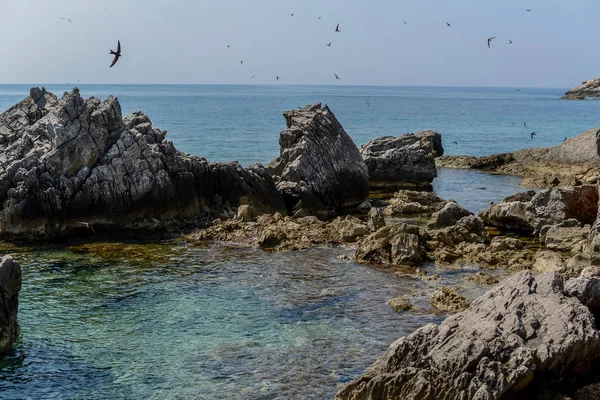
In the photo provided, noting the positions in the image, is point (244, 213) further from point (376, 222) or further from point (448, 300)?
point (448, 300)

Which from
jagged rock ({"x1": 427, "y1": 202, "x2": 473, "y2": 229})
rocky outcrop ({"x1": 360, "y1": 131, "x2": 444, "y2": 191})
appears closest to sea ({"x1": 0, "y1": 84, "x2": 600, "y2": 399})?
jagged rock ({"x1": 427, "y1": 202, "x2": 473, "y2": 229})

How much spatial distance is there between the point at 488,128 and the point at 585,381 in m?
113

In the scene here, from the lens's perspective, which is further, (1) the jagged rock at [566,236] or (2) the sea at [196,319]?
(1) the jagged rock at [566,236]

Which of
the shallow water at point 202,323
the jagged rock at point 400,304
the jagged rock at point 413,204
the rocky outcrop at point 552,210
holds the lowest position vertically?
the shallow water at point 202,323

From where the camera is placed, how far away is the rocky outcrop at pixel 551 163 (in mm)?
50716

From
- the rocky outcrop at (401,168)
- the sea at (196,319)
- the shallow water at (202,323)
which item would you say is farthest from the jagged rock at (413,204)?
the shallow water at (202,323)

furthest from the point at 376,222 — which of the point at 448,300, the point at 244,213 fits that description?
the point at 448,300

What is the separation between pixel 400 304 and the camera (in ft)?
72.2

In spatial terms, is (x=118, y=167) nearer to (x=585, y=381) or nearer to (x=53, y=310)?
(x=53, y=310)

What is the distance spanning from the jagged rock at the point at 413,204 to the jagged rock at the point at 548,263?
11.8 m

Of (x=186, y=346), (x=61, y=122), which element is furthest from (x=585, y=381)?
(x=61, y=122)

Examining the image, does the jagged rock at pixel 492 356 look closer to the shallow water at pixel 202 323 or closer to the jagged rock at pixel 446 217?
the shallow water at pixel 202 323

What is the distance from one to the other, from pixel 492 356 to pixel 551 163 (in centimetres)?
4905

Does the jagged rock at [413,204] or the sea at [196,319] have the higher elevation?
the jagged rock at [413,204]
